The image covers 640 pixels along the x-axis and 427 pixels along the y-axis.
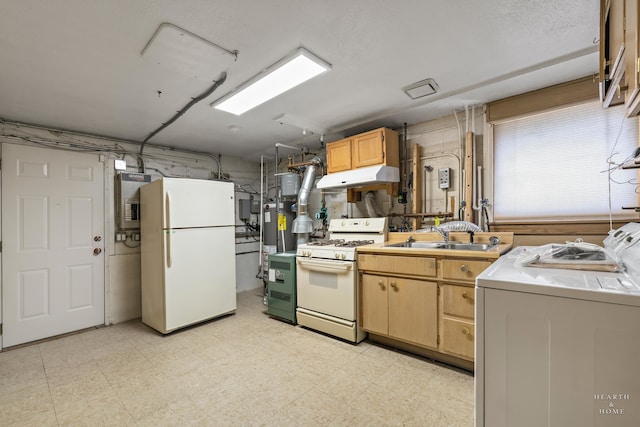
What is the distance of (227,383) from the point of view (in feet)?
7.14

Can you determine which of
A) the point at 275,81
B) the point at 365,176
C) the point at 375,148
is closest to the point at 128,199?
the point at 275,81

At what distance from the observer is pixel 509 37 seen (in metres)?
1.76

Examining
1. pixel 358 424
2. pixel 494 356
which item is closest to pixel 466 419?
pixel 358 424

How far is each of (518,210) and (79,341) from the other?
4838mm

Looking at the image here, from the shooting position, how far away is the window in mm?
2207

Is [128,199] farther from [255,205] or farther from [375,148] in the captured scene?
[375,148]

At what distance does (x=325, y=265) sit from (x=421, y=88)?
1950mm

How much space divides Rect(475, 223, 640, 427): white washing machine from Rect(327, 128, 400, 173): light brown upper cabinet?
2.24m

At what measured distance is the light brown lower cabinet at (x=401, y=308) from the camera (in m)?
2.33

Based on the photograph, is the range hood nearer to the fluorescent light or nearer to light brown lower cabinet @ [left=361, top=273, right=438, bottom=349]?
light brown lower cabinet @ [left=361, top=273, right=438, bottom=349]

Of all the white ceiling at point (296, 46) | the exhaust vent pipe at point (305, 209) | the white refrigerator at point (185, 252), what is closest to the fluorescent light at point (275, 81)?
the white ceiling at point (296, 46)

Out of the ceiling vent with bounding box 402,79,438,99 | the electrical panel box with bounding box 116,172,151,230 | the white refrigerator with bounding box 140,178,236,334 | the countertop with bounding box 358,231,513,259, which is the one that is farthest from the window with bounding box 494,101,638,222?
the electrical panel box with bounding box 116,172,151,230

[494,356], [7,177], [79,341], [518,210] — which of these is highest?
[7,177]

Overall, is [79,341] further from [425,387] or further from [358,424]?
[425,387]
